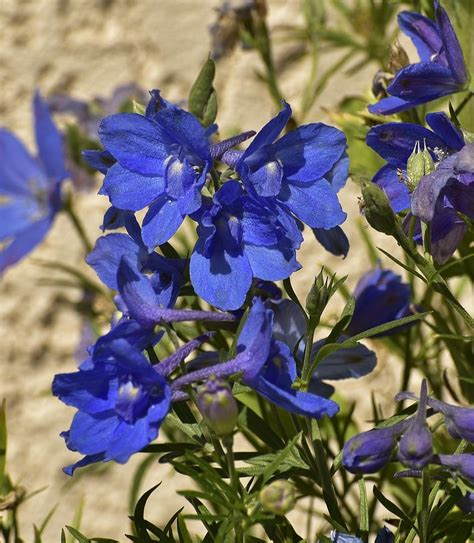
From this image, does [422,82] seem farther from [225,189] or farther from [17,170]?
[17,170]

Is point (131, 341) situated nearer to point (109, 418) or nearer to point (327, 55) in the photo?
point (109, 418)

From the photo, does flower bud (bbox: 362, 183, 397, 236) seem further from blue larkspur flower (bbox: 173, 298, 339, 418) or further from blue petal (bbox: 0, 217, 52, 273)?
blue petal (bbox: 0, 217, 52, 273)

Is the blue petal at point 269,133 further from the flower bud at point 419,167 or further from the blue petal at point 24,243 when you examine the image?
the blue petal at point 24,243

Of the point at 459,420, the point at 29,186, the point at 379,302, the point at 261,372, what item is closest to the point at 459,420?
the point at 459,420

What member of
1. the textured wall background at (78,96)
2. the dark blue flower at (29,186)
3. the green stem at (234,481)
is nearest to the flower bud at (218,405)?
the green stem at (234,481)

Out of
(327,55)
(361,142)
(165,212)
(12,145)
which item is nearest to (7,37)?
(12,145)

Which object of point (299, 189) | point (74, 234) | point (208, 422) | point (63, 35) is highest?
point (63, 35)
